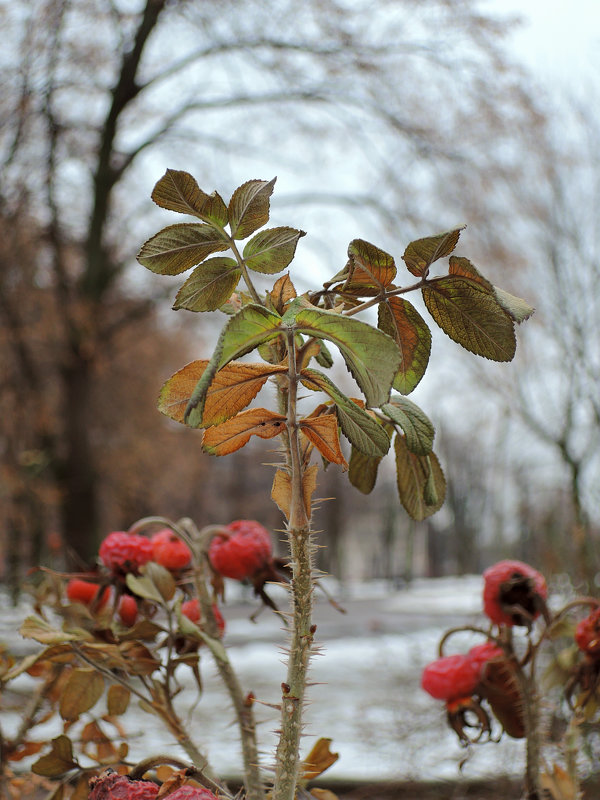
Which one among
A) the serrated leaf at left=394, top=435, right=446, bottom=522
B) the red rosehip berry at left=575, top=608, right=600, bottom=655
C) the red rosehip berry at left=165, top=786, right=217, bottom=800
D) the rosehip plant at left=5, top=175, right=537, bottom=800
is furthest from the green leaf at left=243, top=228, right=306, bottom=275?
the red rosehip berry at left=575, top=608, right=600, bottom=655

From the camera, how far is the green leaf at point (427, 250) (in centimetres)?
28

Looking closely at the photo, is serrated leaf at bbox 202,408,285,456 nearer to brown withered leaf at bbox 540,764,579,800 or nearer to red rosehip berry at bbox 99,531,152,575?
red rosehip berry at bbox 99,531,152,575

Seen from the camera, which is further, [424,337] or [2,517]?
[2,517]

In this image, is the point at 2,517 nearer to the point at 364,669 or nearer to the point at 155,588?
the point at 364,669

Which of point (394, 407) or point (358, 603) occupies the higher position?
point (394, 407)

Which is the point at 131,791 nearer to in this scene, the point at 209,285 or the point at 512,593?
the point at 209,285

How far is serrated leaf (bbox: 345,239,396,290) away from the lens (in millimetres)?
295

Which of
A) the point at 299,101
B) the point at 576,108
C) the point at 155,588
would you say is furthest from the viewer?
the point at 299,101

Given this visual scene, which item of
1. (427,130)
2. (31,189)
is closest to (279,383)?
(31,189)

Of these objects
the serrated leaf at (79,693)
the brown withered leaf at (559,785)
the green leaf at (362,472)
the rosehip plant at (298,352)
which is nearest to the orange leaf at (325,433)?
the rosehip plant at (298,352)

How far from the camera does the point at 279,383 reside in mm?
317

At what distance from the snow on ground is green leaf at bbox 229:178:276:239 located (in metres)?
0.19

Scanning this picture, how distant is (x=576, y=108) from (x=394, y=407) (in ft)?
14.2

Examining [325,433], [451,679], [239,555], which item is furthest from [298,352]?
[451,679]
